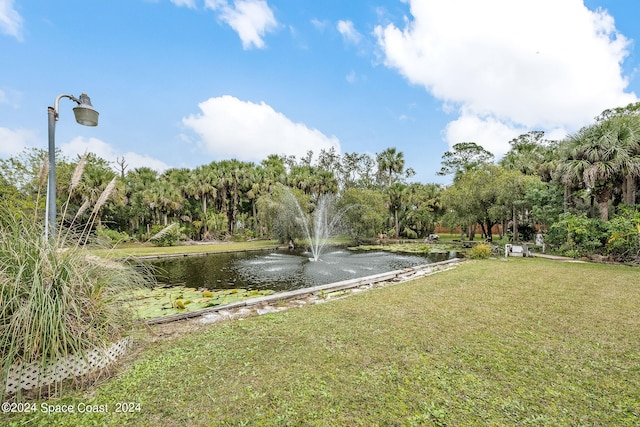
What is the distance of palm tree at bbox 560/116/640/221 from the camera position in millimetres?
9875

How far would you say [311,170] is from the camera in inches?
1115

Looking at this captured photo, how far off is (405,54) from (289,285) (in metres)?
10.4

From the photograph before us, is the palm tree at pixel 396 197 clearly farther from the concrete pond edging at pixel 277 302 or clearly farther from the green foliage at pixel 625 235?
the concrete pond edging at pixel 277 302

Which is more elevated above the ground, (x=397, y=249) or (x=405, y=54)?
(x=405, y=54)

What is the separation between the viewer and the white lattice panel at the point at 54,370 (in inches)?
85.6

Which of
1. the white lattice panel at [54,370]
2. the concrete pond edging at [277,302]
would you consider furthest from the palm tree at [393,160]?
the white lattice panel at [54,370]

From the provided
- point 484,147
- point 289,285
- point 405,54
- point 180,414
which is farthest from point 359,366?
point 484,147

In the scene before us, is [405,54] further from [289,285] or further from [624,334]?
[624,334]

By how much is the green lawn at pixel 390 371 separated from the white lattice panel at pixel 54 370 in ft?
0.58

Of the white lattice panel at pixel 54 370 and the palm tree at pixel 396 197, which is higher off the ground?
the palm tree at pixel 396 197

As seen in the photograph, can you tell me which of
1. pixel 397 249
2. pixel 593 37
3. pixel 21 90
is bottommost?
pixel 397 249

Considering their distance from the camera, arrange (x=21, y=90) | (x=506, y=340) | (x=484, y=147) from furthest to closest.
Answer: (x=484, y=147), (x=21, y=90), (x=506, y=340)

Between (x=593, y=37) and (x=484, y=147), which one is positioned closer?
(x=593, y=37)

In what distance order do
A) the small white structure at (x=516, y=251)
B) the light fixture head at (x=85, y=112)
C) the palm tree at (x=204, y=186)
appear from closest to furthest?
the light fixture head at (x=85, y=112)
the small white structure at (x=516, y=251)
the palm tree at (x=204, y=186)
